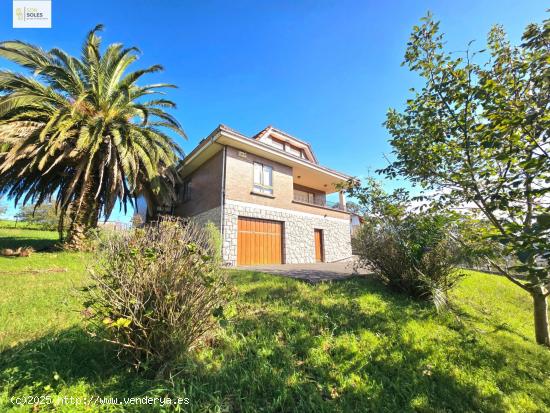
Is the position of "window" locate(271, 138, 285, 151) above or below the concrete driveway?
above

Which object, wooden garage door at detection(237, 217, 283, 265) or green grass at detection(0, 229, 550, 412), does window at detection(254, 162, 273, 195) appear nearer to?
wooden garage door at detection(237, 217, 283, 265)

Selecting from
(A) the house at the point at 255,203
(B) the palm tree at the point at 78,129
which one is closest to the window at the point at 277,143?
(A) the house at the point at 255,203

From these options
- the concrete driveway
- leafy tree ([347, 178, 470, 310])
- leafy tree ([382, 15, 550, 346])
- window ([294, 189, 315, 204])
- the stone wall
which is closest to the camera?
leafy tree ([382, 15, 550, 346])

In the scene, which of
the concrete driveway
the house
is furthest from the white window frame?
the concrete driveway

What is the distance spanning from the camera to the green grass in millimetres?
2396

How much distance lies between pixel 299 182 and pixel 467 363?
14491mm

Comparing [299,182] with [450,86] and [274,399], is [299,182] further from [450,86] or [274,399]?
[274,399]

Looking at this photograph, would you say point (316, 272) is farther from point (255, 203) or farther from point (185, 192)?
point (185, 192)

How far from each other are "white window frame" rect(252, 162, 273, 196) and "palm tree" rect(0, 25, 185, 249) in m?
4.11

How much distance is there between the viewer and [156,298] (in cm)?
248

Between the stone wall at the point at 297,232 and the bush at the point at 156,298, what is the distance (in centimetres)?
606

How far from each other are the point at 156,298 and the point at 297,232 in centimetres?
1094

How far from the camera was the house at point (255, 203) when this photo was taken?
35.6 ft

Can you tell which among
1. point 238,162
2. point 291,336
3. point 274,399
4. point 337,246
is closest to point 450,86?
point 291,336
